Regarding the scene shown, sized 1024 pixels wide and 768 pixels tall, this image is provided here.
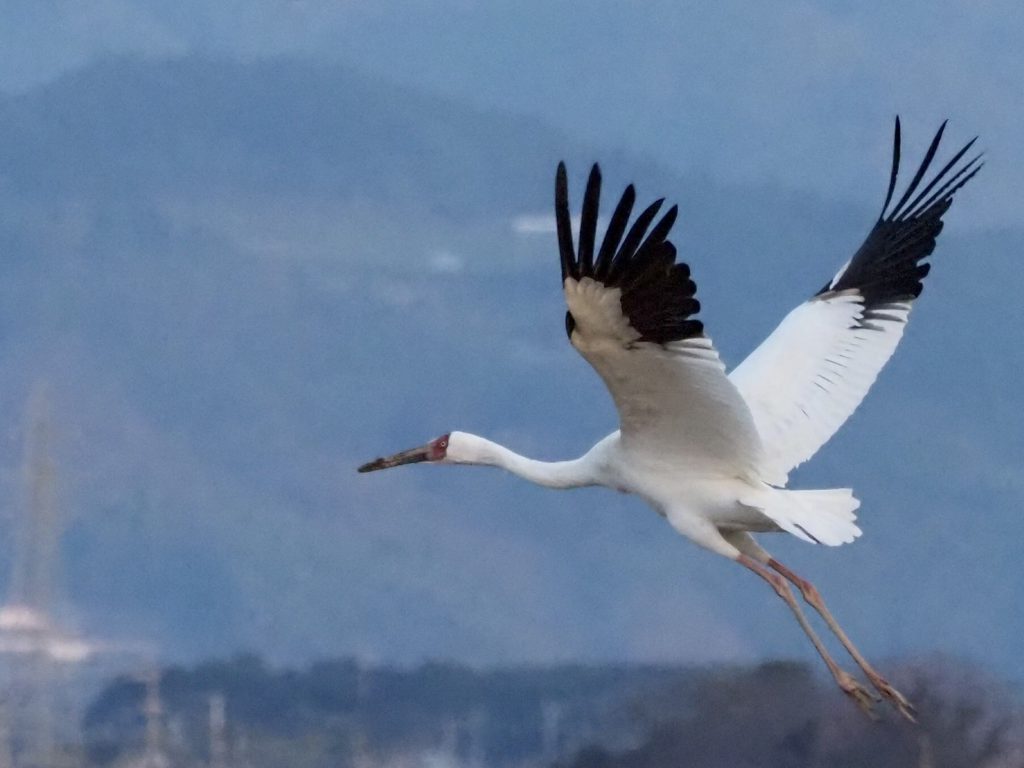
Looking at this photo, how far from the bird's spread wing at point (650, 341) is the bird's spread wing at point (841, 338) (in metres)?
0.39

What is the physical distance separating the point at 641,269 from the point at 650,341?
39 cm

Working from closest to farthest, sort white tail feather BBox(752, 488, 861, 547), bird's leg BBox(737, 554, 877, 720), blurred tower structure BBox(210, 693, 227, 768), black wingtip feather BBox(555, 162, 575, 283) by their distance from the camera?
black wingtip feather BBox(555, 162, 575, 283) < white tail feather BBox(752, 488, 861, 547) < bird's leg BBox(737, 554, 877, 720) < blurred tower structure BBox(210, 693, 227, 768)

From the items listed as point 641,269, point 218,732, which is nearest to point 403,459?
point 641,269

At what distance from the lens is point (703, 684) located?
13703mm

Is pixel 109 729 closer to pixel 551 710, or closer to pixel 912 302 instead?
pixel 551 710

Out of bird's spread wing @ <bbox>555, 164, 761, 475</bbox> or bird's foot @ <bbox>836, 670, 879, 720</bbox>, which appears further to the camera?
bird's foot @ <bbox>836, 670, 879, 720</bbox>

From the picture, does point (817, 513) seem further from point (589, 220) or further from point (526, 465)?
point (589, 220)

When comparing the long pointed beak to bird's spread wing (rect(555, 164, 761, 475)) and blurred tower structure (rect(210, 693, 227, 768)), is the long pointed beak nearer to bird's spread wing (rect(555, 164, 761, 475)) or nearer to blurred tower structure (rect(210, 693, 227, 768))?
bird's spread wing (rect(555, 164, 761, 475))

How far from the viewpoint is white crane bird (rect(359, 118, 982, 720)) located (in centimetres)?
808

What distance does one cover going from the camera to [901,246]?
10.5 metres

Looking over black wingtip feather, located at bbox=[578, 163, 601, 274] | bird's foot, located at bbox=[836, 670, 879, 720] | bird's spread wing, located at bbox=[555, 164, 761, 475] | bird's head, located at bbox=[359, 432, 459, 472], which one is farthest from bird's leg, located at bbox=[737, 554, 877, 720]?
black wingtip feather, located at bbox=[578, 163, 601, 274]

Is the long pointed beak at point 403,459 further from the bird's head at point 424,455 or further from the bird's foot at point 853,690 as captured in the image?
the bird's foot at point 853,690

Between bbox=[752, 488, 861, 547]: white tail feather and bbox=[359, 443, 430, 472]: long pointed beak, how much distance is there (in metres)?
1.42

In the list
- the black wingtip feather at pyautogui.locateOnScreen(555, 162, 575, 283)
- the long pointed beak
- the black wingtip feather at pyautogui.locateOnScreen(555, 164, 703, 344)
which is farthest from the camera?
the long pointed beak
